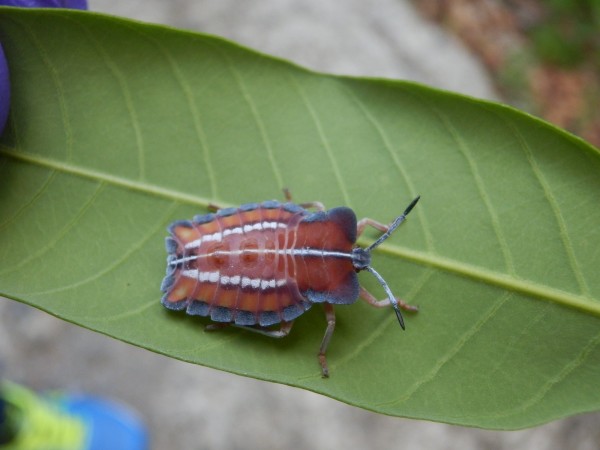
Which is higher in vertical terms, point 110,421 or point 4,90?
point 4,90

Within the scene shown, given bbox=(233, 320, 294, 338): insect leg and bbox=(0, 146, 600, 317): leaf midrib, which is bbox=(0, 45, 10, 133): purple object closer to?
bbox=(0, 146, 600, 317): leaf midrib

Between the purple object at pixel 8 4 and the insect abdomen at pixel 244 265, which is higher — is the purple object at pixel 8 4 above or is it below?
above

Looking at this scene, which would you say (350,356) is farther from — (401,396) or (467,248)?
(467,248)

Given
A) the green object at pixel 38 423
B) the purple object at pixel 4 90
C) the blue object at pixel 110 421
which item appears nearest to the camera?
the purple object at pixel 4 90

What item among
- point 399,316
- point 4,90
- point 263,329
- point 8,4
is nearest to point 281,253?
point 263,329

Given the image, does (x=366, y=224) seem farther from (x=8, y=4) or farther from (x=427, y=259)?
(x=8, y=4)

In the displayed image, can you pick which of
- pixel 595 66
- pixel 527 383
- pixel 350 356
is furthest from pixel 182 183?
pixel 595 66

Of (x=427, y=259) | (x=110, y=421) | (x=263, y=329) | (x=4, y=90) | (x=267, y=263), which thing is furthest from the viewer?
(x=110, y=421)

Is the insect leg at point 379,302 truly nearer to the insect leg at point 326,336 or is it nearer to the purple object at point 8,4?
the insect leg at point 326,336

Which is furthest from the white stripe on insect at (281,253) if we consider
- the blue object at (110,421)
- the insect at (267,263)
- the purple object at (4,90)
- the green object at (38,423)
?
the blue object at (110,421)
